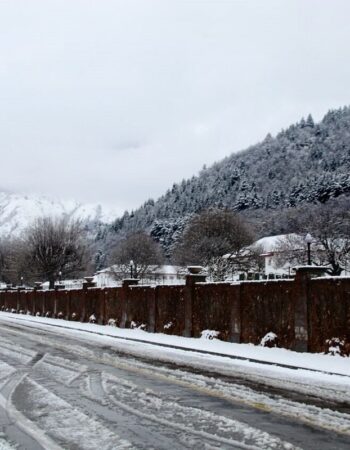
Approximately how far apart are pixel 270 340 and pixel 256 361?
2365 millimetres

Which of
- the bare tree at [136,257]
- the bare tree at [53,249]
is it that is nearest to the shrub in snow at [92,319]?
the bare tree at [53,249]

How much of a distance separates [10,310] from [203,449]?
52535 millimetres

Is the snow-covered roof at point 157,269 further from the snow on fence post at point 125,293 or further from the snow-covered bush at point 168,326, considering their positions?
the snow-covered bush at point 168,326

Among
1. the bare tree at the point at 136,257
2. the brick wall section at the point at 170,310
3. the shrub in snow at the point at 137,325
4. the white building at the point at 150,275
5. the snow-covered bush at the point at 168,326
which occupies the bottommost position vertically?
the shrub in snow at the point at 137,325

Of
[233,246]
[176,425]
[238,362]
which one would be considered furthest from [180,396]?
[233,246]

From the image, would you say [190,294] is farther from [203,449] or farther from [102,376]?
[203,449]

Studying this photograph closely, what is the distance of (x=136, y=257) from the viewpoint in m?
92.4

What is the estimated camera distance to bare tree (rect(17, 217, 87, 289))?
7756 centimetres

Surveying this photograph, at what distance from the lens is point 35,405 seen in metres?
8.09

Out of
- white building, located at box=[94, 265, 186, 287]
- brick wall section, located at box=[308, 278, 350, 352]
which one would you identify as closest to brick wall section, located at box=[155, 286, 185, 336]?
brick wall section, located at box=[308, 278, 350, 352]

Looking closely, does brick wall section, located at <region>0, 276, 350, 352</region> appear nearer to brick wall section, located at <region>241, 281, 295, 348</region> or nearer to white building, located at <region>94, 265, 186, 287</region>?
brick wall section, located at <region>241, 281, 295, 348</region>

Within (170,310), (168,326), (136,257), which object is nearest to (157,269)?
(136,257)

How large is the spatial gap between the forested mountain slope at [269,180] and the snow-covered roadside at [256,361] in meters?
81.2

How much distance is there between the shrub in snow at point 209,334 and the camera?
18.9 m
